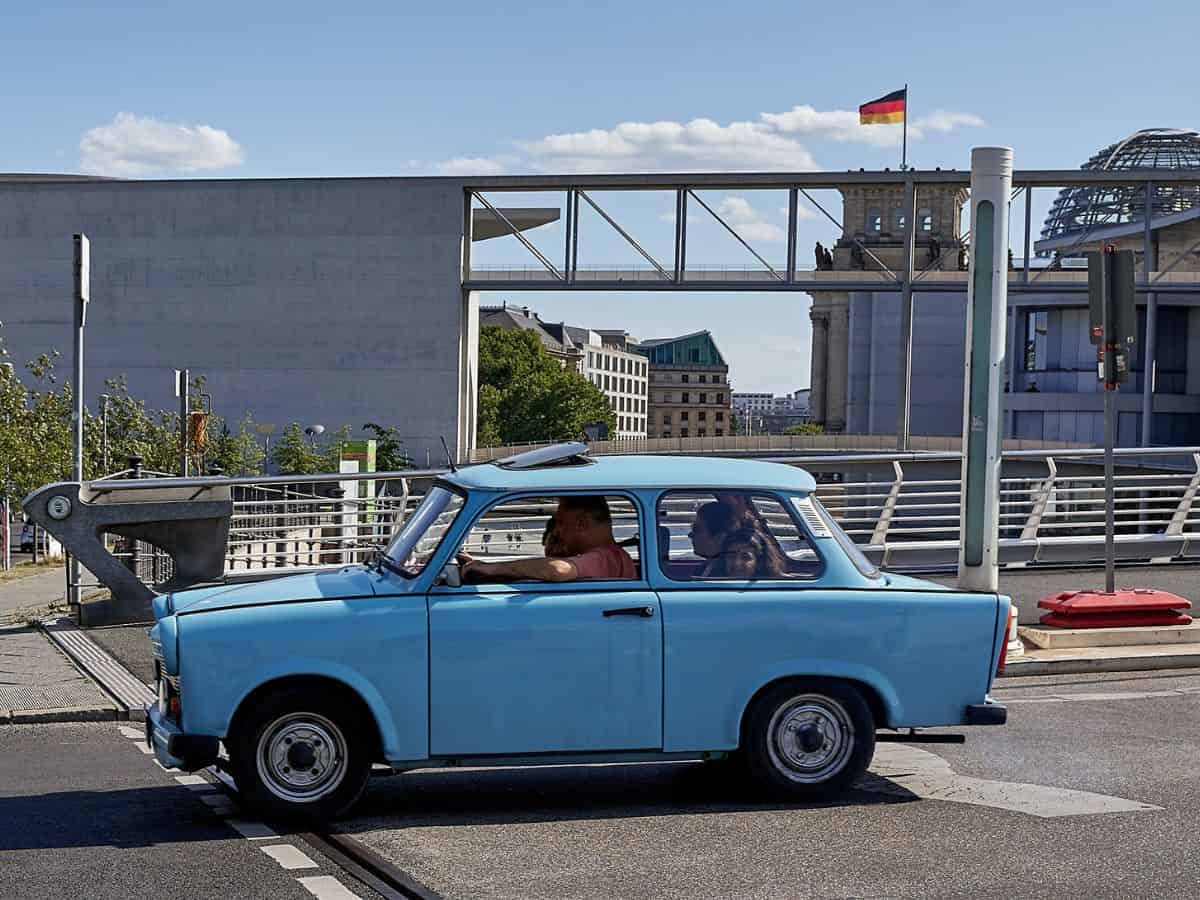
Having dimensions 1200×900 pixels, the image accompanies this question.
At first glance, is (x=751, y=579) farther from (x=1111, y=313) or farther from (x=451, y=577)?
(x=1111, y=313)

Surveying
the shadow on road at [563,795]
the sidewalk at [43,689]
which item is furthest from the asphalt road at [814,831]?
the sidewalk at [43,689]

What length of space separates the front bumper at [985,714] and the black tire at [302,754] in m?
2.86

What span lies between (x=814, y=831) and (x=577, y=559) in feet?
5.40

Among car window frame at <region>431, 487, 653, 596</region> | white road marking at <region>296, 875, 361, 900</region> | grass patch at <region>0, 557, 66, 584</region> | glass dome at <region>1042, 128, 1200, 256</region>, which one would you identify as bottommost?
grass patch at <region>0, 557, 66, 584</region>

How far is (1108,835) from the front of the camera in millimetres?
7254

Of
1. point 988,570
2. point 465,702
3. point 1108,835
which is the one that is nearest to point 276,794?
point 465,702

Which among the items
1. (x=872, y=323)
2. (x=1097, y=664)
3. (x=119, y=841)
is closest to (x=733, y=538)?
(x=119, y=841)

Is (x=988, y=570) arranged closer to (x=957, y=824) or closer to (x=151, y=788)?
(x=957, y=824)

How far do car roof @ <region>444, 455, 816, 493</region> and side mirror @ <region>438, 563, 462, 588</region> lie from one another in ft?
1.41

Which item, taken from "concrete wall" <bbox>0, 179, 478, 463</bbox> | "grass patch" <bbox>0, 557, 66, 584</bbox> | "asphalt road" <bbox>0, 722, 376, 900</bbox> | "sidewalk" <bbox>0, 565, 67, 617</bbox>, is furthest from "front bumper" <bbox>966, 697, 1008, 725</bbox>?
"concrete wall" <bbox>0, 179, 478, 463</bbox>

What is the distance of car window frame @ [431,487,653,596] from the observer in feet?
25.7

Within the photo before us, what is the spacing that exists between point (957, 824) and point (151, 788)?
153 inches

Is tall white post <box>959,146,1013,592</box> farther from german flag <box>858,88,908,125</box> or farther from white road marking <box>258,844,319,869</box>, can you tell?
german flag <box>858,88,908,125</box>

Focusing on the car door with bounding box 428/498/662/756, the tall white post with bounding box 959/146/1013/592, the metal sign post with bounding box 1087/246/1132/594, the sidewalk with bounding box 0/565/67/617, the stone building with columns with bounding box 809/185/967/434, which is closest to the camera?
the car door with bounding box 428/498/662/756
